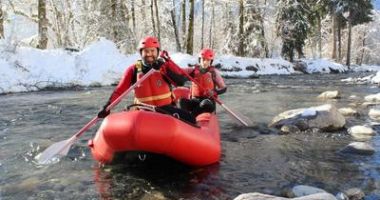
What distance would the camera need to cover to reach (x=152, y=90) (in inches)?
226

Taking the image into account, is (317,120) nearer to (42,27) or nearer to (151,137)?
(151,137)

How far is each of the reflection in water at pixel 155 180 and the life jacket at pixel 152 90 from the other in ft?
2.55

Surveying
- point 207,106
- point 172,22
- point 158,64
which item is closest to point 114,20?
point 172,22

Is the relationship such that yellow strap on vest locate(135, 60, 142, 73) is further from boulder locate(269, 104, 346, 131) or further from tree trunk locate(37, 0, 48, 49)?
tree trunk locate(37, 0, 48, 49)

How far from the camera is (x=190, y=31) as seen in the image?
24.6 metres

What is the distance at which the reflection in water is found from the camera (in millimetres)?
4699

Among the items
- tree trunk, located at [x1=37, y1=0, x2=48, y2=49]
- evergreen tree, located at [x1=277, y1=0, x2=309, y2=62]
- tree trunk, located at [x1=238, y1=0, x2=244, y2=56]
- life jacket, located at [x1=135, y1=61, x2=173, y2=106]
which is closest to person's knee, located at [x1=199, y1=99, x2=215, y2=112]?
life jacket, located at [x1=135, y1=61, x2=173, y2=106]

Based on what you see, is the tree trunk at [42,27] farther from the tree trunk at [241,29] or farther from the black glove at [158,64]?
the black glove at [158,64]

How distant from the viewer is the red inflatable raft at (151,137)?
15.5 feet

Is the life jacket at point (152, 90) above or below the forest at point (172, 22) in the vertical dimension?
below

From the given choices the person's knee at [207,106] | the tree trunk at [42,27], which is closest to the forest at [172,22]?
the tree trunk at [42,27]

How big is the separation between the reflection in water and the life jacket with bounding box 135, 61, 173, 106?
78cm

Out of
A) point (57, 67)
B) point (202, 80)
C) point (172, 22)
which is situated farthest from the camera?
point (172, 22)

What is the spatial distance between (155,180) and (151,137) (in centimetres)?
67
